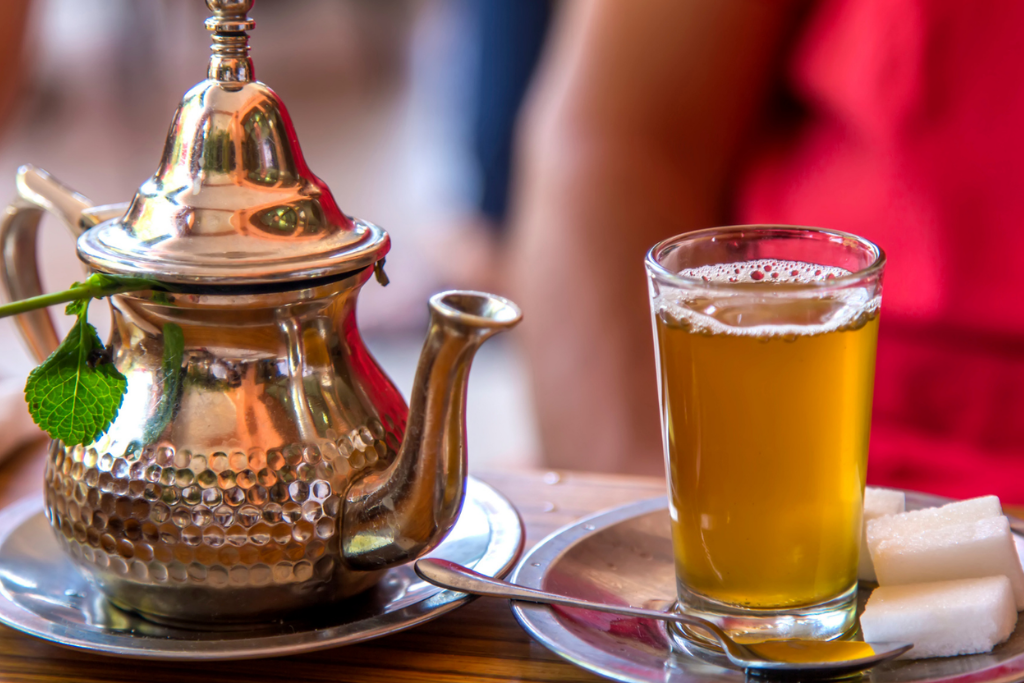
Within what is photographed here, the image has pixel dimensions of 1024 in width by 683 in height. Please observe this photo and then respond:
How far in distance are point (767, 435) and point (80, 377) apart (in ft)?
1.01

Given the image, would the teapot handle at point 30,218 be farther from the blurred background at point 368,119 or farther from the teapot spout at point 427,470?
the teapot spout at point 427,470

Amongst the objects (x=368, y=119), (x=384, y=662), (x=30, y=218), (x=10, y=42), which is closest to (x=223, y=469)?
(x=384, y=662)

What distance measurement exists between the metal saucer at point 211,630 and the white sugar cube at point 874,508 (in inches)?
6.7

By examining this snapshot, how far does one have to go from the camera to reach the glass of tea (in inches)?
17.8

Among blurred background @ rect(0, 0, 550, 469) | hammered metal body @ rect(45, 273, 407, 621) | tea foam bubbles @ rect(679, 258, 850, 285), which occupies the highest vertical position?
tea foam bubbles @ rect(679, 258, 850, 285)

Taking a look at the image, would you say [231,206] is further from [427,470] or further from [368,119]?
[368,119]

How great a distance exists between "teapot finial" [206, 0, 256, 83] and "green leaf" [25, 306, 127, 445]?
5.0 inches

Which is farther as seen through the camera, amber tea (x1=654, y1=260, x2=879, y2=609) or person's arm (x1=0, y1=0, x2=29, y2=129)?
person's arm (x1=0, y1=0, x2=29, y2=129)

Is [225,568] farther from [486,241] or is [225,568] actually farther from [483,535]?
[486,241]

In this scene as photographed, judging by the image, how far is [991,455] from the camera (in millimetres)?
928

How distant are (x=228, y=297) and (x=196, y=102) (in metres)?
0.10

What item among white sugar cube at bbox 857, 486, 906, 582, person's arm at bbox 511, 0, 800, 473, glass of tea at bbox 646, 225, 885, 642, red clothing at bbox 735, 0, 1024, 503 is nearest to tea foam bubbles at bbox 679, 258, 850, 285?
glass of tea at bbox 646, 225, 885, 642

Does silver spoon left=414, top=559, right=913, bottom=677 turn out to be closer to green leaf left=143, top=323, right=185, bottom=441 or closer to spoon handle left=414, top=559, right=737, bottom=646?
spoon handle left=414, top=559, right=737, bottom=646

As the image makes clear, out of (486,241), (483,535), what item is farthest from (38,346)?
(486,241)
